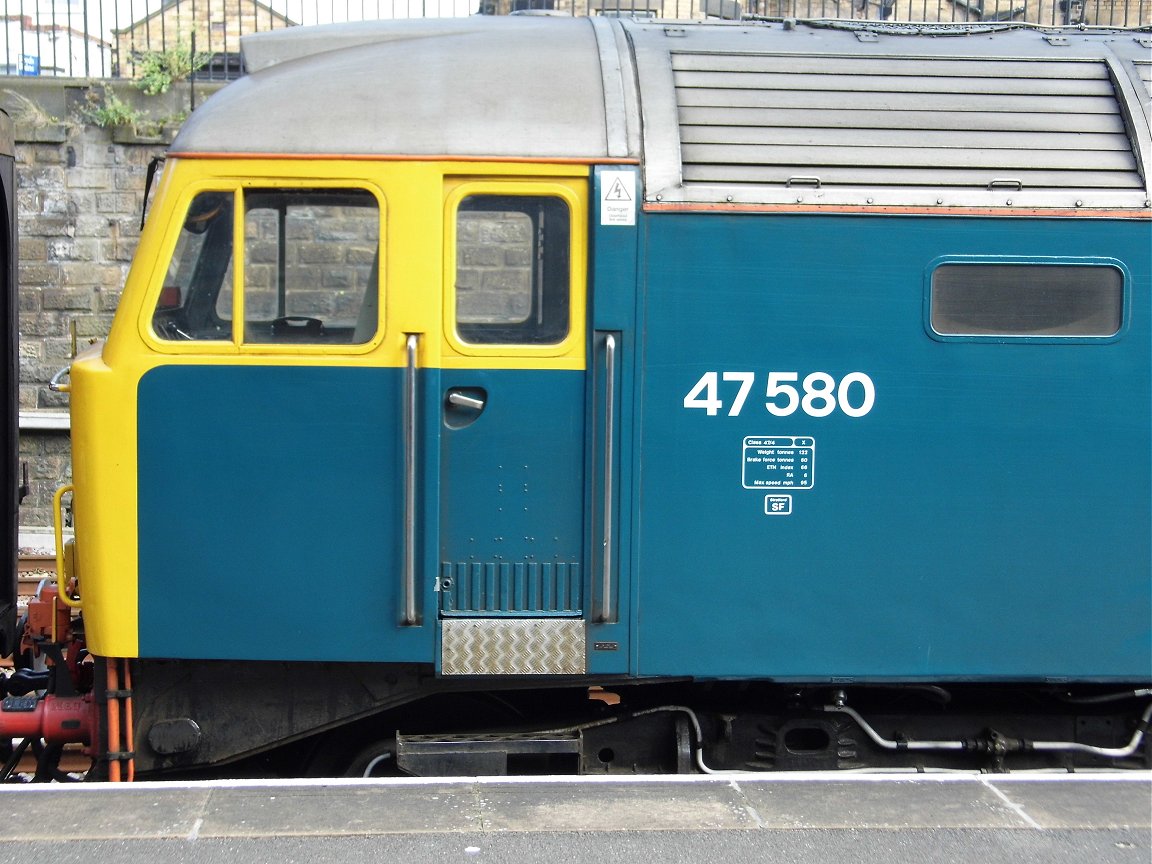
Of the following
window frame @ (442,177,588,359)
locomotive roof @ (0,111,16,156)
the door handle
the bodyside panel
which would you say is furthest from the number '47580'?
locomotive roof @ (0,111,16,156)

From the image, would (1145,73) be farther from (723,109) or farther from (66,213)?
(66,213)

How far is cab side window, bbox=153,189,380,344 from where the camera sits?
13.8ft

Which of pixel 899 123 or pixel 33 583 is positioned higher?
pixel 899 123

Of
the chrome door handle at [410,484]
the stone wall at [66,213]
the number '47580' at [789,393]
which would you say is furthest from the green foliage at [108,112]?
the number '47580' at [789,393]

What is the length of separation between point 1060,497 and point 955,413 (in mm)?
477

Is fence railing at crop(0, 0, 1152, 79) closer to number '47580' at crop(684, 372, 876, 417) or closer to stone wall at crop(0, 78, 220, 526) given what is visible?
stone wall at crop(0, 78, 220, 526)

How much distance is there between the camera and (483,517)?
14.0 feet

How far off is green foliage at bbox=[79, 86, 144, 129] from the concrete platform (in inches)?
333

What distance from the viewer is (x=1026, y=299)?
13.9 ft

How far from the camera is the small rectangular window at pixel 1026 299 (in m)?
4.23

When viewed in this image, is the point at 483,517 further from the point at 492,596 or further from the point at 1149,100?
the point at 1149,100

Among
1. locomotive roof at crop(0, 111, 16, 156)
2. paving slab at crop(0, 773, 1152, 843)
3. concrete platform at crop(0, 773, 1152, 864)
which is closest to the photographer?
concrete platform at crop(0, 773, 1152, 864)

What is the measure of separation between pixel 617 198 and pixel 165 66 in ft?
28.6

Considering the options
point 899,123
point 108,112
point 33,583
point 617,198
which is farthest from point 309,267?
point 108,112
